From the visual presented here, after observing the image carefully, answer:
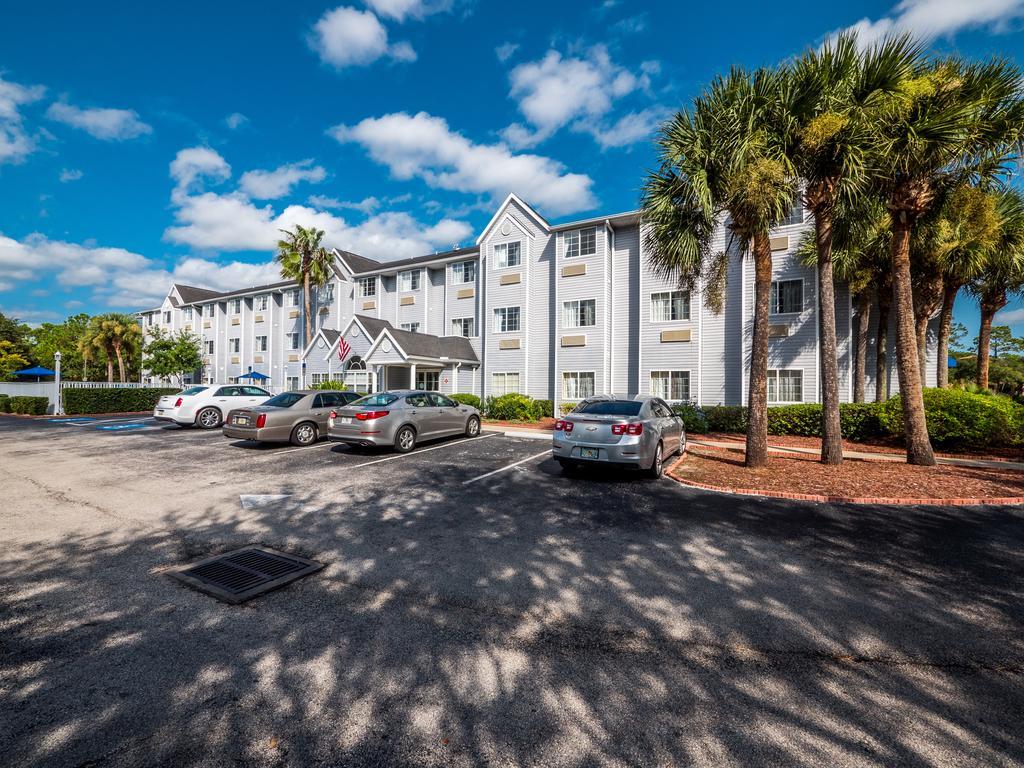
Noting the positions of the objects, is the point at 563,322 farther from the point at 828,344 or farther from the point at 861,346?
the point at 828,344

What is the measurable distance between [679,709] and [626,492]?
565 centimetres

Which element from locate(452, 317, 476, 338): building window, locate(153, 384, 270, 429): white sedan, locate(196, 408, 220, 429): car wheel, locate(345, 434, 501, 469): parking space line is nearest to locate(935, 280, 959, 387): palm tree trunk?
locate(345, 434, 501, 469): parking space line

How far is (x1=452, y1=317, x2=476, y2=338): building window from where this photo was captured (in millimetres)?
27156

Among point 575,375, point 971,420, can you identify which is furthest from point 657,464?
point 575,375

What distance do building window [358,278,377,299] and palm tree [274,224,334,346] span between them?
2.96 meters

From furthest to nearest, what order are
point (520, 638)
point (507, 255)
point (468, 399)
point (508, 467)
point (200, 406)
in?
point (507, 255)
point (468, 399)
point (200, 406)
point (508, 467)
point (520, 638)

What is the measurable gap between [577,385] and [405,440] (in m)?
12.6

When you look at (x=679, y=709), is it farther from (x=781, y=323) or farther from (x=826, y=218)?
(x=781, y=323)

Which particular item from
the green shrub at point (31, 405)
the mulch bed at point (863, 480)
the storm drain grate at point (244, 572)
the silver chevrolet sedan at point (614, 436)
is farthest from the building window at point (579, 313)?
the green shrub at point (31, 405)

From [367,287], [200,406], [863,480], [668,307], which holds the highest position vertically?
[367,287]

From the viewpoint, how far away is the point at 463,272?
2755cm

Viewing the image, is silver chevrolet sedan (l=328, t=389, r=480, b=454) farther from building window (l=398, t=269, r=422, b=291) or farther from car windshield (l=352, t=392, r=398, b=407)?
building window (l=398, t=269, r=422, b=291)

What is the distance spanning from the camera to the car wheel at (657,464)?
9305 millimetres

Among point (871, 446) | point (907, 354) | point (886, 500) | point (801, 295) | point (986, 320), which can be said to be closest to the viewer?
point (886, 500)
